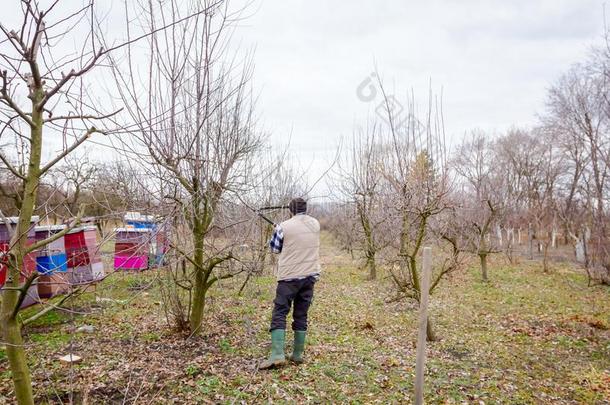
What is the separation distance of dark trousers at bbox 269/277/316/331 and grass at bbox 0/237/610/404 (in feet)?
1.88

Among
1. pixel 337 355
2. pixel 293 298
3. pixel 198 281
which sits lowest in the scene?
pixel 337 355

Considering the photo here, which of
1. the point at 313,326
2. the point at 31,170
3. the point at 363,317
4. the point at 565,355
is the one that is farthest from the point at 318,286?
the point at 31,170

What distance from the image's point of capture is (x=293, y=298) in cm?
511

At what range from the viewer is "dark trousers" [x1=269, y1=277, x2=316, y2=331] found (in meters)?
4.99

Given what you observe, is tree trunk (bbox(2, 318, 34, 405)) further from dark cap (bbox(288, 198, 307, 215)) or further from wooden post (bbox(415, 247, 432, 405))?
dark cap (bbox(288, 198, 307, 215))

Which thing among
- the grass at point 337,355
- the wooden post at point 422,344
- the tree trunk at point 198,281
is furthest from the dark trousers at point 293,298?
the wooden post at point 422,344

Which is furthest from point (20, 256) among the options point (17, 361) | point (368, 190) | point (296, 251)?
point (368, 190)

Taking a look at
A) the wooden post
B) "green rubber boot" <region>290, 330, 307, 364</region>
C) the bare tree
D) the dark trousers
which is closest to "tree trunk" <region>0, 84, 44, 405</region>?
the dark trousers

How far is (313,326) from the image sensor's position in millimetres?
7230

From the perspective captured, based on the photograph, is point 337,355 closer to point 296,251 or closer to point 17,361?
point 296,251

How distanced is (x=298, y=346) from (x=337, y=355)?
0.78m

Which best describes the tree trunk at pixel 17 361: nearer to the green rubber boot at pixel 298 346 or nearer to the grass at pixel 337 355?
the grass at pixel 337 355

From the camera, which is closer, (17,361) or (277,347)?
(17,361)

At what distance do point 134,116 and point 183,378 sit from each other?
3.16 metres
